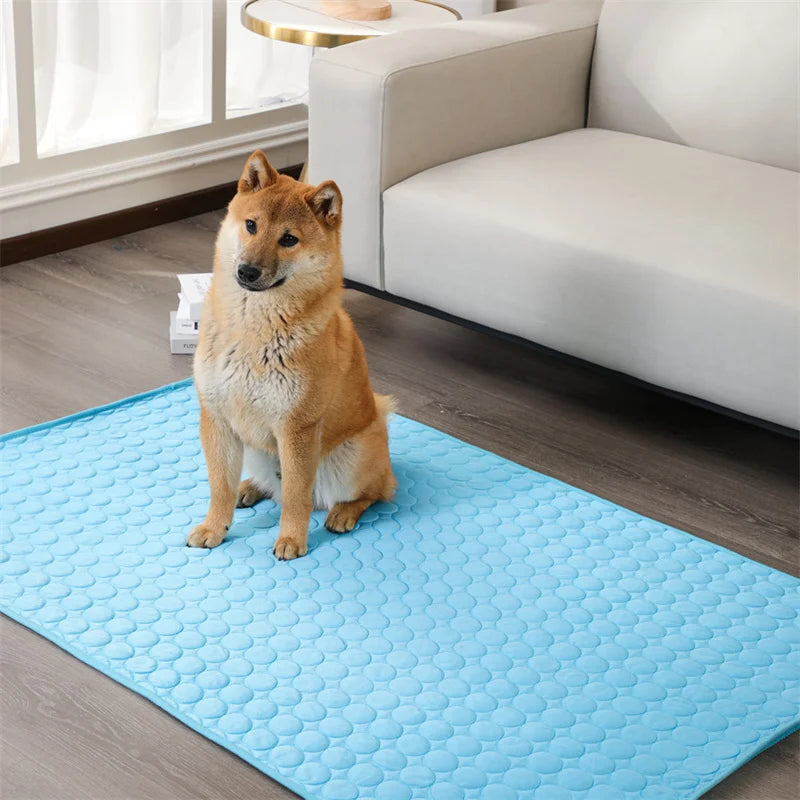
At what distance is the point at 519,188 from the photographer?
7.88 feet

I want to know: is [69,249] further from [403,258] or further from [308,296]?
[308,296]

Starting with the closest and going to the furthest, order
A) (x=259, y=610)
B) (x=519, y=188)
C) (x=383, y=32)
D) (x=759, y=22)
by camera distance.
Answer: (x=259, y=610) → (x=519, y=188) → (x=759, y=22) → (x=383, y=32)

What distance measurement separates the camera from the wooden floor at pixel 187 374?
1515 mm

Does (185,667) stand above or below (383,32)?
below

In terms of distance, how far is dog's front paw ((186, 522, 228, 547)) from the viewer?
1937 millimetres

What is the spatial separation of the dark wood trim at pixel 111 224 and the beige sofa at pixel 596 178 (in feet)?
2.80

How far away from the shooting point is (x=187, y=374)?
8.30 feet

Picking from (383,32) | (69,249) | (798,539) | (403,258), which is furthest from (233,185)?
(798,539)

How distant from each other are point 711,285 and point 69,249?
68.1 inches

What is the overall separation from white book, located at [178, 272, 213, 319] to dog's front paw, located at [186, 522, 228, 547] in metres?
0.74

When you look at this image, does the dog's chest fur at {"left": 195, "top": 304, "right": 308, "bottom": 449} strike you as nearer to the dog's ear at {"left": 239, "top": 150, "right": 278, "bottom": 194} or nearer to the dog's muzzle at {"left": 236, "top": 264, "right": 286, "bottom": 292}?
the dog's muzzle at {"left": 236, "top": 264, "right": 286, "bottom": 292}

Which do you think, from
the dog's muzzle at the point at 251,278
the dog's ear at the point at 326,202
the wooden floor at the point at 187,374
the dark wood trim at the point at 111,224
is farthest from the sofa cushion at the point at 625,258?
the dark wood trim at the point at 111,224

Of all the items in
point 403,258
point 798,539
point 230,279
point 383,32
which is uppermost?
point 383,32

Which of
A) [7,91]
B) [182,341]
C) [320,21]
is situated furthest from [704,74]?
[7,91]
